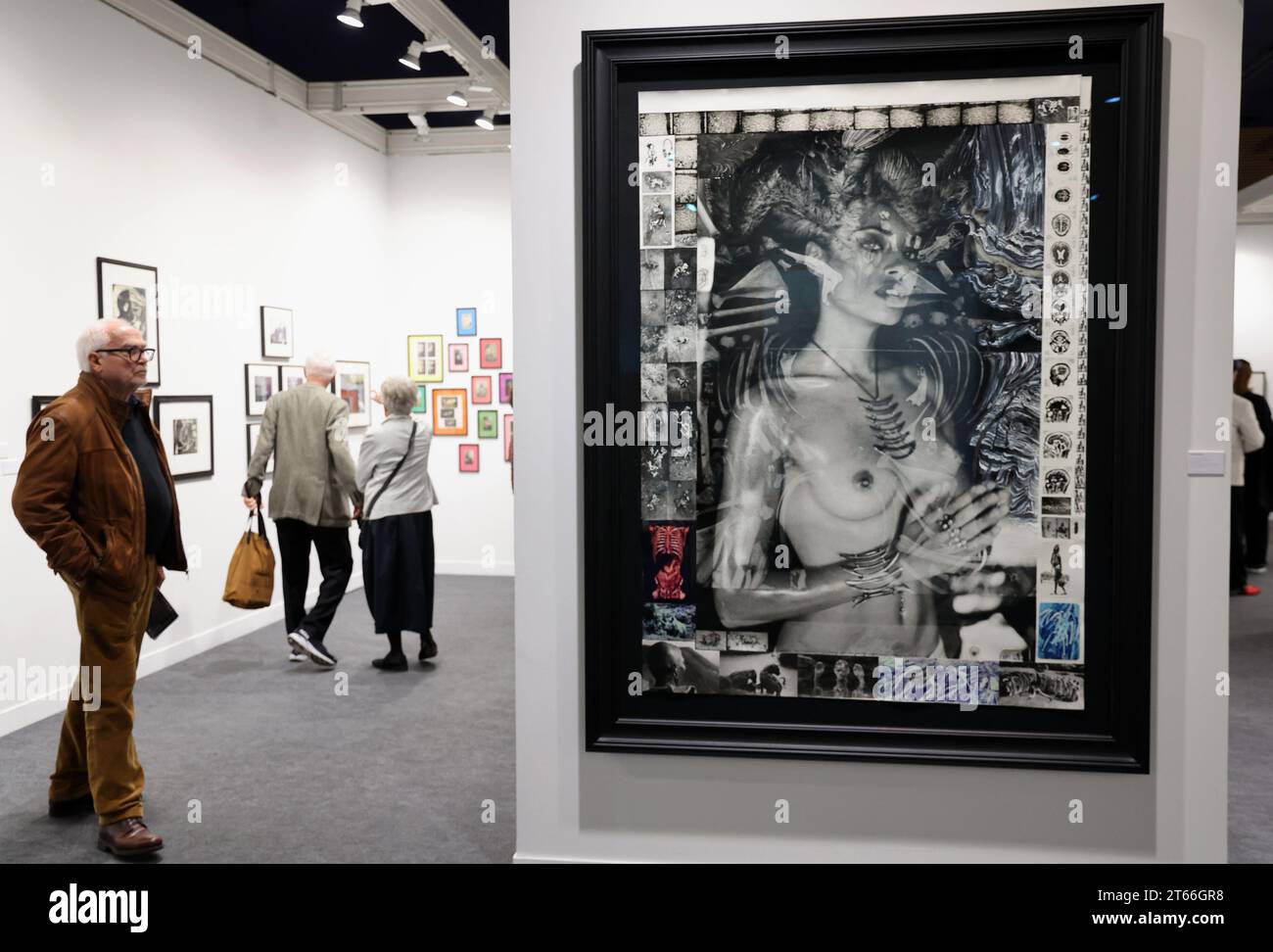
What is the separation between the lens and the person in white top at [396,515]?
5.54 m

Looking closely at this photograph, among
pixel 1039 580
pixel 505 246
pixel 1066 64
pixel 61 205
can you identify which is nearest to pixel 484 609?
pixel 505 246

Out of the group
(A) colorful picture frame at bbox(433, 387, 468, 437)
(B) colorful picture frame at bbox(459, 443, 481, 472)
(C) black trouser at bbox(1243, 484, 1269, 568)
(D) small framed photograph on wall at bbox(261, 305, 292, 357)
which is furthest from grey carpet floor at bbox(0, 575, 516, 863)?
(C) black trouser at bbox(1243, 484, 1269, 568)

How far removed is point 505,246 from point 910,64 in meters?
6.15

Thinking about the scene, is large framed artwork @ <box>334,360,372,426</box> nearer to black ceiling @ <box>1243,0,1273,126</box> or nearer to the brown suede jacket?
the brown suede jacket

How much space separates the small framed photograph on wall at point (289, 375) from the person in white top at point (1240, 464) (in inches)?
265

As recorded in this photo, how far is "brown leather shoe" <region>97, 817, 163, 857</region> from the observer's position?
3234mm

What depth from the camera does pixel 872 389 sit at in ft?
8.98

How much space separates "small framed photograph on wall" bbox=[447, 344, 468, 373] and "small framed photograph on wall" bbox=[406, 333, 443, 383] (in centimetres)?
11

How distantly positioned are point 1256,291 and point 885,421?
11037 millimetres

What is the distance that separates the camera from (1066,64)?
2617 mm

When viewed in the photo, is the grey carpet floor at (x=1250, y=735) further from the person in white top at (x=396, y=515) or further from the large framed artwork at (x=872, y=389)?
the person in white top at (x=396, y=515)

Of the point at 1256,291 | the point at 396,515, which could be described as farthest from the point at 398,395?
the point at 1256,291

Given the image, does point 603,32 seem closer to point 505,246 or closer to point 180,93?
point 180,93
